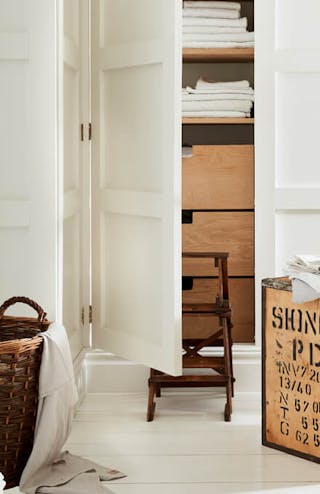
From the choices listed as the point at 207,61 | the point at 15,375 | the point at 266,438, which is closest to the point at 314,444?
the point at 266,438

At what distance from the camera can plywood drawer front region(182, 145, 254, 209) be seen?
386 centimetres

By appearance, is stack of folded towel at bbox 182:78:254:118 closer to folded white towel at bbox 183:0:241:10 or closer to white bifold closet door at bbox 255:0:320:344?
white bifold closet door at bbox 255:0:320:344

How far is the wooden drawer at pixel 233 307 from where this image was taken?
12.9 ft

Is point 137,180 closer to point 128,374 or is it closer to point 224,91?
point 224,91

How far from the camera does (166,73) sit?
128 inches

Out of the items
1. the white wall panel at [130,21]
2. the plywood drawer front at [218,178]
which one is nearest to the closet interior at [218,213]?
the plywood drawer front at [218,178]

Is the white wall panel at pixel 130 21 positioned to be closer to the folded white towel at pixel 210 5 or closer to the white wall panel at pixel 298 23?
the folded white towel at pixel 210 5

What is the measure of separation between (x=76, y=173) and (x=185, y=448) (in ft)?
3.77

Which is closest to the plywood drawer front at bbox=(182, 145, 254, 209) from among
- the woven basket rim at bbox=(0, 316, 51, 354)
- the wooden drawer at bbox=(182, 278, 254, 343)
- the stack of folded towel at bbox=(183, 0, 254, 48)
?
the wooden drawer at bbox=(182, 278, 254, 343)

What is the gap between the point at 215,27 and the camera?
12.4 feet

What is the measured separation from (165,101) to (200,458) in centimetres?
122

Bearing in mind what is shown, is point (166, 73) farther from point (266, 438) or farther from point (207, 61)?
point (266, 438)

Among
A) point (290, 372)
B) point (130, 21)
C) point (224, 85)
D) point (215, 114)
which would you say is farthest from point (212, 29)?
point (290, 372)

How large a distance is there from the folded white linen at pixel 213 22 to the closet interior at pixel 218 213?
0.31 feet
